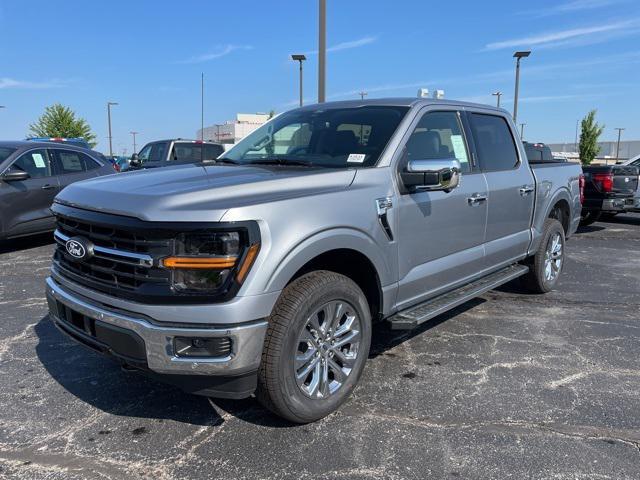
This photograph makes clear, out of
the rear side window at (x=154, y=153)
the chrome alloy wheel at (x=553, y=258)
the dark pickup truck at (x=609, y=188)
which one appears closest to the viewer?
the chrome alloy wheel at (x=553, y=258)

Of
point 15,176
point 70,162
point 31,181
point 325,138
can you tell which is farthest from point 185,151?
point 325,138

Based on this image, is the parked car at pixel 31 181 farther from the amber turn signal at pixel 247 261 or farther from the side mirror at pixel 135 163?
the amber turn signal at pixel 247 261

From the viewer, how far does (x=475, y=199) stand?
14.0ft

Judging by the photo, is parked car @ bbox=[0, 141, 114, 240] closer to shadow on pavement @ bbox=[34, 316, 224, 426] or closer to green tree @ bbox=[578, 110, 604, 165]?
shadow on pavement @ bbox=[34, 316, 224, 426]

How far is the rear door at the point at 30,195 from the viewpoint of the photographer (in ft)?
25.1

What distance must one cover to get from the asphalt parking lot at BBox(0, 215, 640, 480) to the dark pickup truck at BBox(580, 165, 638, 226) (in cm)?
682

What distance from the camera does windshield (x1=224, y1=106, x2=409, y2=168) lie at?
12.3 ft

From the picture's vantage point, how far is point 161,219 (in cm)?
257

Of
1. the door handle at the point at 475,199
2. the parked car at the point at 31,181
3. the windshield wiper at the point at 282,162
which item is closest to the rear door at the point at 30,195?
the parked car at the point at 31,181

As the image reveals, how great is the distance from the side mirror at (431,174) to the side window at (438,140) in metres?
0.25

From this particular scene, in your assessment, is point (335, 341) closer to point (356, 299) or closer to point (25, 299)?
point (356, 299)

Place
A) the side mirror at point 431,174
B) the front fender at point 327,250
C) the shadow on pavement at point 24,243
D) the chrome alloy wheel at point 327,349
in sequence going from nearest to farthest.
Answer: the front fender at point 327,250
the chrome alloy wheel at point 327,349
the side mirror at point 431,174
the shadow on pavement at point 24,243

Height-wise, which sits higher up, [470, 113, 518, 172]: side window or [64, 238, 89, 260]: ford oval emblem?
[470, 113, 518, 172]: side window

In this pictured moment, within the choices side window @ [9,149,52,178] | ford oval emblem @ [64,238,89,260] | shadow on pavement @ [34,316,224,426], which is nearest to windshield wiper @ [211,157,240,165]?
ford oval emblem @ [64,238,89,260]
